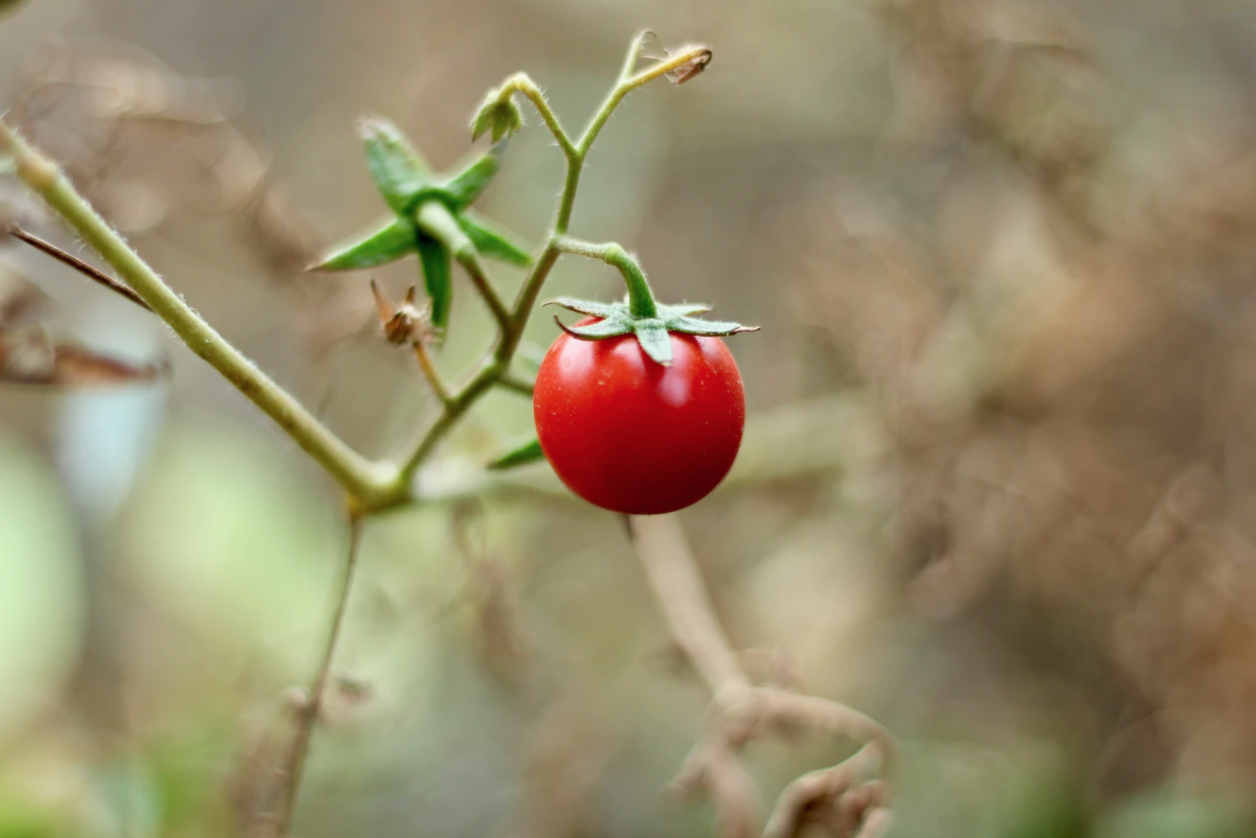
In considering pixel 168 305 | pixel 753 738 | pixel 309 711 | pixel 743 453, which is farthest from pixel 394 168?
pixel 743 453

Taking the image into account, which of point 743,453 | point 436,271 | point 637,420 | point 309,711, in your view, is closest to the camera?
point 637,420

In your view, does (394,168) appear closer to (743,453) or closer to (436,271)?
(436,271)

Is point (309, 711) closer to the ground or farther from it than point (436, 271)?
closer to the ground

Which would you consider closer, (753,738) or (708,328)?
(708,328)

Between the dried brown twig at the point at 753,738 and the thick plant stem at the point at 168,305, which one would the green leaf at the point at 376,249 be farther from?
the dried brown twig at the point at 753,738

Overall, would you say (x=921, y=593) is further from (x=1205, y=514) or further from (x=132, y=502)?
(x=132, y=502)

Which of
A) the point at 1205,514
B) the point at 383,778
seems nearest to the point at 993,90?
the point at 1205,514

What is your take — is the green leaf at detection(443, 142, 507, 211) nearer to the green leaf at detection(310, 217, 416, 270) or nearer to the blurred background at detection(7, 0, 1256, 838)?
the green leaf at detection(310, 217, 416, 270)
